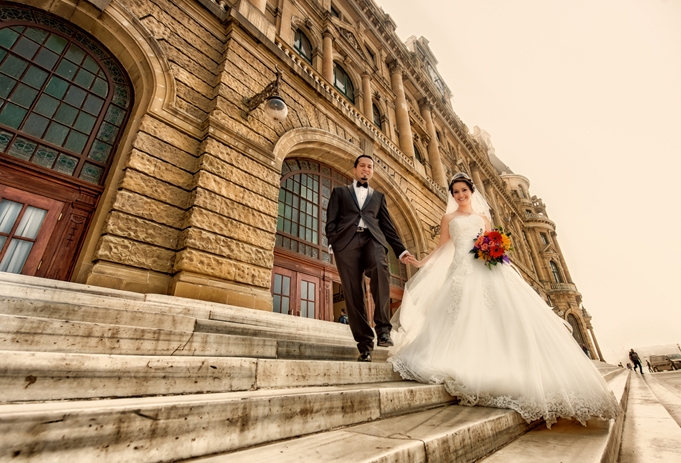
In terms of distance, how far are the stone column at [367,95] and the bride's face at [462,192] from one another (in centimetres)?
846

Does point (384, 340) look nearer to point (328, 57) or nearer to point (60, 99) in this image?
point (60, 99)

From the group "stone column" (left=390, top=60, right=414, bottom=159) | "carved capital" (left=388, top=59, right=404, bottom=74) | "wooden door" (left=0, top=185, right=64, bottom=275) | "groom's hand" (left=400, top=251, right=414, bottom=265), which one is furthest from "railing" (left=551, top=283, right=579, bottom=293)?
"wooden door" (left=0, top=185, right=64, bottom=275)

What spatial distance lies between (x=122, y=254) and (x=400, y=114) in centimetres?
1249

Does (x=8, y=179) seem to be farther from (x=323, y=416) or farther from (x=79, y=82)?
(x=323, y=416)

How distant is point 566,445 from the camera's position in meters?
1.46

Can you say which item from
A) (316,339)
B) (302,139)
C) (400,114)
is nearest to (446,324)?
(316,339)

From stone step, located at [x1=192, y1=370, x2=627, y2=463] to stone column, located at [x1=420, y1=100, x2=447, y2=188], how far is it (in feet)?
43.0

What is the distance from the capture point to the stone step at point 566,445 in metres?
1.26

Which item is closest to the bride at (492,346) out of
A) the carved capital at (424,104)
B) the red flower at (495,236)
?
the red flower at (495,236)

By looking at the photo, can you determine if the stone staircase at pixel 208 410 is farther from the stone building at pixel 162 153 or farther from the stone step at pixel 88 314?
the stone building at pixel 162 153

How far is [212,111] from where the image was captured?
5270 mm

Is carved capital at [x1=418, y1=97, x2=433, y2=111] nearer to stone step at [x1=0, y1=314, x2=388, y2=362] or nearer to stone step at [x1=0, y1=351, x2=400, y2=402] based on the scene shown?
stone step at [x1=0, y1=314, x2=388, y2=362]

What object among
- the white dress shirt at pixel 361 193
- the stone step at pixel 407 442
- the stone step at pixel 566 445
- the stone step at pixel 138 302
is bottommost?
the stone step at pixel 566 445

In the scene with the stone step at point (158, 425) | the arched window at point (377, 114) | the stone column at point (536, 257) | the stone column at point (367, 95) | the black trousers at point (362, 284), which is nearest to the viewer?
the stone step at point (158, 425)
